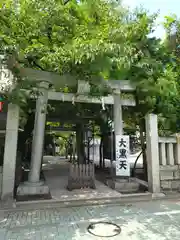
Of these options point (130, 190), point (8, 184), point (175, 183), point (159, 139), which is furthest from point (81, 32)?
point (175, 183)

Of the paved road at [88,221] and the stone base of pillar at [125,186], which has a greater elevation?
the stone base of pillar at [125,186]

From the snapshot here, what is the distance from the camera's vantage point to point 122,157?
19.6 feet

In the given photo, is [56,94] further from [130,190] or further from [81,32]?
[130,190]

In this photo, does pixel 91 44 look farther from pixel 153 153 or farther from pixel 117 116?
pixel 153 153

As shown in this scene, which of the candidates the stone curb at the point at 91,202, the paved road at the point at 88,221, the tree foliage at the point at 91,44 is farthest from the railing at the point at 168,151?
the paved road at the point at 88,221

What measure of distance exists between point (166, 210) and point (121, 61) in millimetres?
3984

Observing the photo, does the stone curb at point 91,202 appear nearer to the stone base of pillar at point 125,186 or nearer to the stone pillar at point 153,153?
the stone pillar at point 153,153

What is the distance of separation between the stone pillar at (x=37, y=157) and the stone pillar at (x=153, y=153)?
3.40m

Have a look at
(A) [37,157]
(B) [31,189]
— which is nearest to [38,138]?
(A) [37,157]

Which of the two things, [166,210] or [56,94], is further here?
[56,94]

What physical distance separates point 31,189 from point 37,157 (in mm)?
937

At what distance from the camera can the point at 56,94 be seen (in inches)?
238

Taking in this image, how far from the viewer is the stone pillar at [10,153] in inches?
200

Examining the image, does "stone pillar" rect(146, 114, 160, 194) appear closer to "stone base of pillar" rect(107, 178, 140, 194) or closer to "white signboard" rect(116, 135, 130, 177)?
"stone base of pillar" rect(107, 178, 140, 194)
